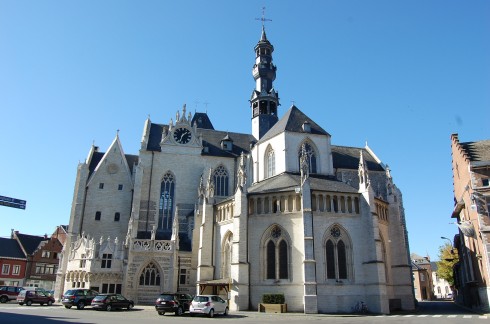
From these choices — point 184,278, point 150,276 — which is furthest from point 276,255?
point 150,276

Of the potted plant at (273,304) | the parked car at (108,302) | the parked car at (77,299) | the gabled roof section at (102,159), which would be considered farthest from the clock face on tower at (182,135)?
the potted plant at (273,304)

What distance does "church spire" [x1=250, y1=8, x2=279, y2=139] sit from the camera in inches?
1879

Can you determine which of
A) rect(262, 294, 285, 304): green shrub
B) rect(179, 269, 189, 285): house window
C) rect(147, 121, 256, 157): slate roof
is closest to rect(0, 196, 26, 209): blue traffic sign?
rect(179, 269, 189, 285): house window

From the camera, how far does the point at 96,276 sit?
32969 mm

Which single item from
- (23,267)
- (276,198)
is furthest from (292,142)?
(23,267)

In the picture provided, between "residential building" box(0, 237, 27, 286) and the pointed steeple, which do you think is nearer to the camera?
the pointed steeple

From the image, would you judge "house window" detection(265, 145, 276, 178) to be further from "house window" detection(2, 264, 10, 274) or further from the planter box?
"house window" detection(2, 264, 10, 274)

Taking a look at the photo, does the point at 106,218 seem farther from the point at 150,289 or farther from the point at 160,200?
the point at 150,289

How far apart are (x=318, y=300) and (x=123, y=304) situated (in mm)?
13260

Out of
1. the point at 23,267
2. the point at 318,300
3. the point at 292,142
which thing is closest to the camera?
the point at 318,300

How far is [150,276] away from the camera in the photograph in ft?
110

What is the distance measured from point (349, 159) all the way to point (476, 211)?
637 inches

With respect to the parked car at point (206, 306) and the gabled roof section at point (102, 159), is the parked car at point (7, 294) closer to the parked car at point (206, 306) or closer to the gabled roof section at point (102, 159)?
the gabled roof section at point (102, 159)

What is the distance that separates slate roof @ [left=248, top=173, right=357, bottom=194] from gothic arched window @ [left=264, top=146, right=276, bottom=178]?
1485 millimetres
